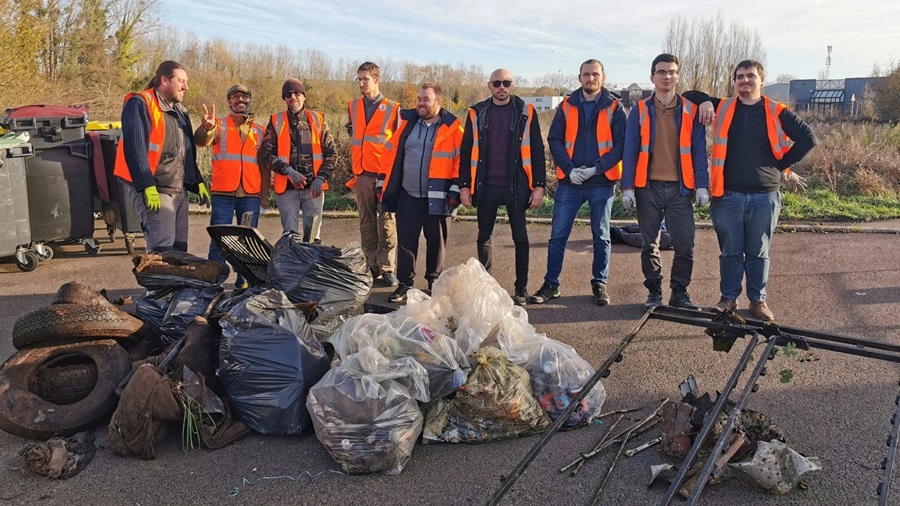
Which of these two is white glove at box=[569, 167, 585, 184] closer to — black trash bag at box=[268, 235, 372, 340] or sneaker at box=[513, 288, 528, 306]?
sneaker at box=[513, 288, 528, 306]

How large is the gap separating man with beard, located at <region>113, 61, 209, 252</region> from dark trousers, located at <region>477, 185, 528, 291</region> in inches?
99.4

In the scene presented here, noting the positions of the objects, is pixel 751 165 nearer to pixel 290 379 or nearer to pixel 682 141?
pixel 682 141

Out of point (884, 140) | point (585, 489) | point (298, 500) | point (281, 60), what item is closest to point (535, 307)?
point (585, 489)

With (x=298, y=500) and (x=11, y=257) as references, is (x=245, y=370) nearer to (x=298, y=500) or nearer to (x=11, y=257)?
(x=298, y=500)

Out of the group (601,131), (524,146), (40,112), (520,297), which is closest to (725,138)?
(601,131)

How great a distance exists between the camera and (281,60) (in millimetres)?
32250

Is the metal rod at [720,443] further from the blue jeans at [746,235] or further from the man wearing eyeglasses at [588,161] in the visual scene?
the man wearing eyeglasses at [588,161]

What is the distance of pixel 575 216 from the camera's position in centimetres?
560

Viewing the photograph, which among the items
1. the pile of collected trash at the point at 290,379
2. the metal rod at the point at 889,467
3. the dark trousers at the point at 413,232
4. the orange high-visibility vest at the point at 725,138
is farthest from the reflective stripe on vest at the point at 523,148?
the metal rod at the point at 889,467

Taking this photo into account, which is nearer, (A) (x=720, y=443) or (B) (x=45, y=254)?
(A) (x=720, y=443)

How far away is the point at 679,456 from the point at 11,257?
7084 mm

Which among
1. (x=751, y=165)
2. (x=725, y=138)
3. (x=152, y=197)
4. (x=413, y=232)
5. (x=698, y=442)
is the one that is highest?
(x=725, y=138)

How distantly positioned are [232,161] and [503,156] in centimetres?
243

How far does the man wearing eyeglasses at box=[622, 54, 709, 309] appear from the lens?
5.13 meters
